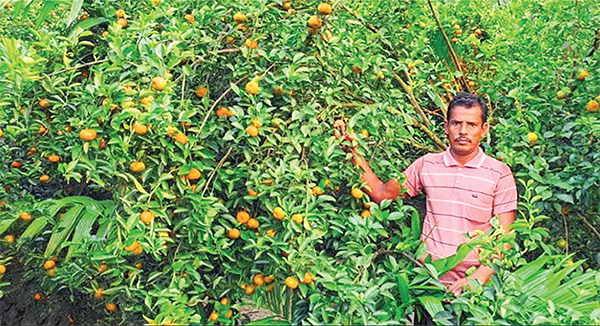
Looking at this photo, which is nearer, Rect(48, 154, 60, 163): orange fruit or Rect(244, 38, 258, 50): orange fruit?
Rect(244, 38, 258, 50): orange fruit

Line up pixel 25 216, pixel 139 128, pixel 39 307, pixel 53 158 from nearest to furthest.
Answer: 1. pixel 139 128
2. pixel 53 158
3. pixel 25 216
4. pixel 39 307

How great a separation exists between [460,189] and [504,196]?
16 cm

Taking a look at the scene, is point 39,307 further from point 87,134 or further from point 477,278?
point 477,278

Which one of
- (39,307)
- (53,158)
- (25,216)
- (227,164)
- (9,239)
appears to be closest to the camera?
(227,164)

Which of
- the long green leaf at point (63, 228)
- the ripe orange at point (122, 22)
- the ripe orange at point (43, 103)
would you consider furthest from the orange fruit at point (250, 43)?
the long green leaf at point (63, 228)

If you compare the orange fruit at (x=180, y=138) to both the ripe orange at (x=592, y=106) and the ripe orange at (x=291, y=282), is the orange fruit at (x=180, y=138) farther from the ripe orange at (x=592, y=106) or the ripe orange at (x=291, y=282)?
the ripe orange at (x=592, y=106)

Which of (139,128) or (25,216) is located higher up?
(139,128)

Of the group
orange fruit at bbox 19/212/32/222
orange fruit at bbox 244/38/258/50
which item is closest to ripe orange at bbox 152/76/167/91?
orange fruit at bbox 244/38/258/50

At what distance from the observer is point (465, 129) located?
2379 mm

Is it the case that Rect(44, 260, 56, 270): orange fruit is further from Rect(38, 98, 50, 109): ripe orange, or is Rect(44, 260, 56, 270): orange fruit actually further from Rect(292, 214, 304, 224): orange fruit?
Rect(292, 214, 304, 224): orange fruit

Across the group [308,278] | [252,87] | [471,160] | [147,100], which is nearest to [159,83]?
[147,100]

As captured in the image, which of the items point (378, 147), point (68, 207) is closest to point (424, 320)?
point (378, 147)

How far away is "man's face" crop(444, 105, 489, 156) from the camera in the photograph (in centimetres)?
237

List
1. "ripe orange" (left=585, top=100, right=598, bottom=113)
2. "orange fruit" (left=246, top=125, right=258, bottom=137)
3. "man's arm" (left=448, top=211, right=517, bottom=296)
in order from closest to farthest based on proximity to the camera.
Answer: "orange fruit" (left=246, top=125, right=258, bottom=137) → "man's arm" (left=448, top=211, right=517, bottom=296) → "ripe orange" (left=585, top=100, right=598, bottom=113)
